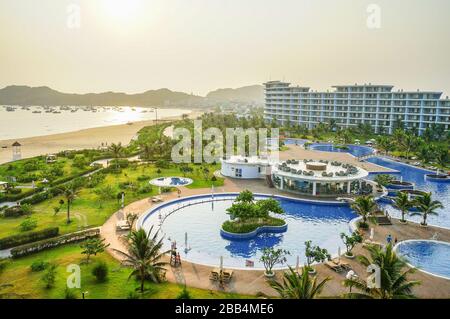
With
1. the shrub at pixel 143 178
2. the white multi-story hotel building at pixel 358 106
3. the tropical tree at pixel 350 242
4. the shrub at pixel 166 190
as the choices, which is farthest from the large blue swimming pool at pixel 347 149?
the tropical tree at pixel 350 242

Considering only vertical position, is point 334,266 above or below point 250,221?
below

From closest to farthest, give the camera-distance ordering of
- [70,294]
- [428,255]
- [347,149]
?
1. [70,294]
2. [428,255]
3. [347,149]

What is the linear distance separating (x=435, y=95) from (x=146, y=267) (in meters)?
78.5

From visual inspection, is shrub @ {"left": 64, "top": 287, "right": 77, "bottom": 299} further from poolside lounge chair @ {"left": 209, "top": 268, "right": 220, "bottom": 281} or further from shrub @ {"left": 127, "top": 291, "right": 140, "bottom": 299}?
poolside lounge chair @ {"left": 209, "top": 268, "right": 220, "bottom": 281}

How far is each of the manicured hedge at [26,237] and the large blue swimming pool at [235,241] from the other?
6.36 metres

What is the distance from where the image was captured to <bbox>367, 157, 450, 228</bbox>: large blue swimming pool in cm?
2975

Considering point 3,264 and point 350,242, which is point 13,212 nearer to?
point 3,264

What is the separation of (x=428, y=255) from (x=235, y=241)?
1242 cm

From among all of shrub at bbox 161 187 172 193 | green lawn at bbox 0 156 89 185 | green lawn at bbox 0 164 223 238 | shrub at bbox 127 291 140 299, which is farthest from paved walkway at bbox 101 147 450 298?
green lawn at bbox 0 156 89 185

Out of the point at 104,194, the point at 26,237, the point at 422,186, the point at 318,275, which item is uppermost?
the point at 104,194

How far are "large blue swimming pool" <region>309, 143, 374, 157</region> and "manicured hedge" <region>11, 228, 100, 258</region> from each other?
50.2 metres

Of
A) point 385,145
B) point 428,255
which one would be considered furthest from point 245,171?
point 385,145

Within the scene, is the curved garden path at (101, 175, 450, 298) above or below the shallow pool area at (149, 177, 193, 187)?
below

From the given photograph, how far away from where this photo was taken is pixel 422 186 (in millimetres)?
41062
